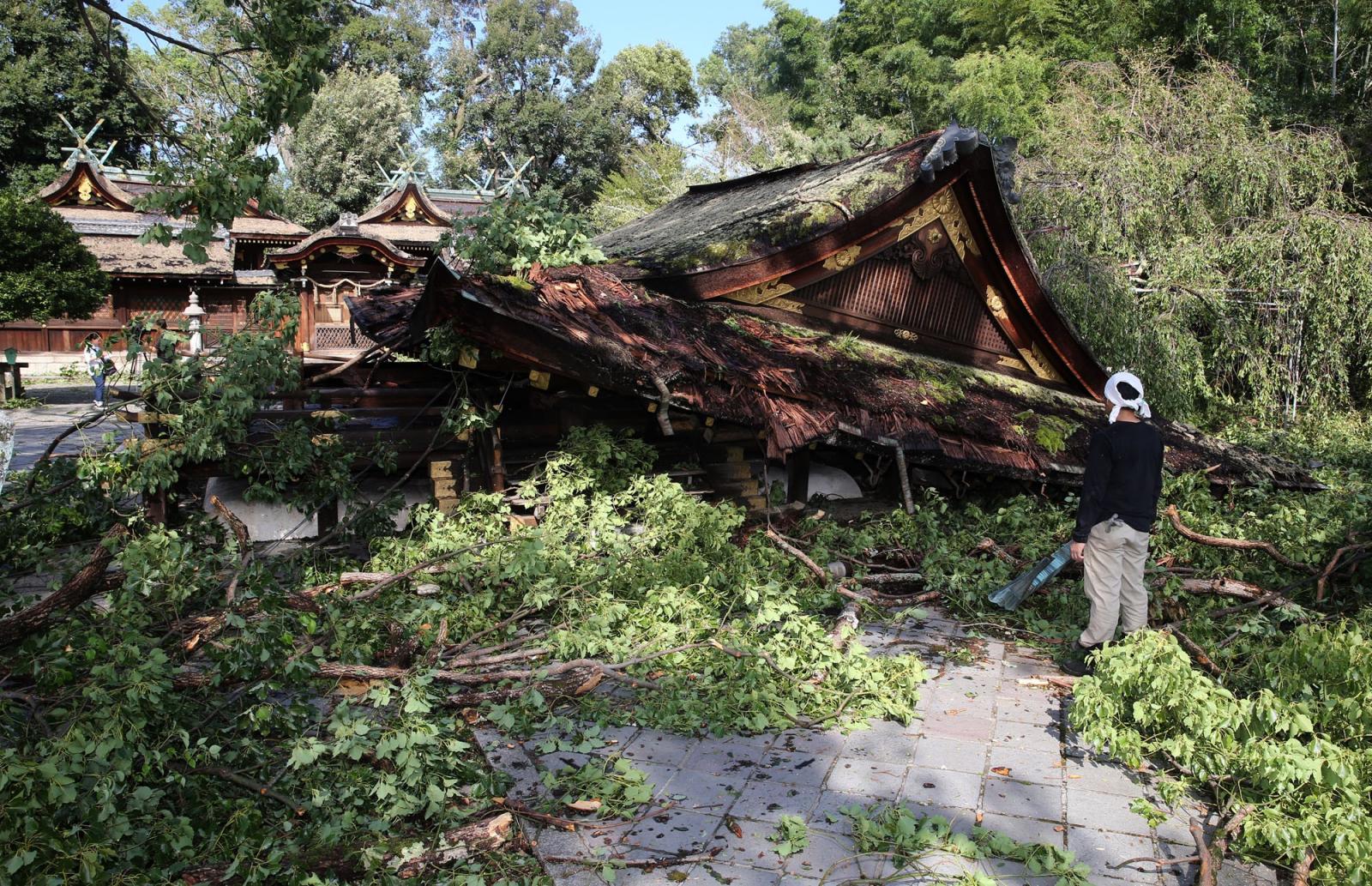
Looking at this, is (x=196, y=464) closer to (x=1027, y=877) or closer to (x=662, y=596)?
(x=662, y=596)

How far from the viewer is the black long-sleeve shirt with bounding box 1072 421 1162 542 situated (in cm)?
543

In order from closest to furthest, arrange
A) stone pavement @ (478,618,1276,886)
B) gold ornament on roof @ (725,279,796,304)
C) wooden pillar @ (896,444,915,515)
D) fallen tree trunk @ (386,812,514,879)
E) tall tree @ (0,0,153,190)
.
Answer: fallen tree trunk @ (386,812,514,879) → stone pavement @ (478,618,1276,886) → wooden pillar @ (896,444,915,515) → gold ornament on roof @ (725,279,796,304) → tall tree @ (0,0,153,190)

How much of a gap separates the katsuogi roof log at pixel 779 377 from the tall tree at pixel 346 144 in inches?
1332

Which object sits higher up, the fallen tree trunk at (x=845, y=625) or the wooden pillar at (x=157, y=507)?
the wooden pillar at (x=157, y=507)

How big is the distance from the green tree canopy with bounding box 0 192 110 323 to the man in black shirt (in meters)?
21.6

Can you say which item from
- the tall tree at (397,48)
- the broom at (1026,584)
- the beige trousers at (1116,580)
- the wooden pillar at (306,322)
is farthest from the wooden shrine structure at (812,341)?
the tall tree at (397,48)

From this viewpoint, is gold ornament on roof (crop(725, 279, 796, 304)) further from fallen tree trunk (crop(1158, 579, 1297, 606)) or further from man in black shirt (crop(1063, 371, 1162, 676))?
fallen tree trunk (crop(1158, 579, 1297, 606))

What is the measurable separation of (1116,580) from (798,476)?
3.76 m

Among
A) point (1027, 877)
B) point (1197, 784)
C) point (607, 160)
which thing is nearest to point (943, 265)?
point (1197, 784)

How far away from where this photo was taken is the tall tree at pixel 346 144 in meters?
39.3

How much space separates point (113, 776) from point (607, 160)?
152 ft

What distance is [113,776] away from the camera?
10.9ft

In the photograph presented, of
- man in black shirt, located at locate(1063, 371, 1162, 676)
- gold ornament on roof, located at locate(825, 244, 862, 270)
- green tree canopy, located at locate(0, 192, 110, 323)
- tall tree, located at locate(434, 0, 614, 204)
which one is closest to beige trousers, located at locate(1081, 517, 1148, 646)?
man in black shirt, located at locate(1063, 371, 1162, 676)

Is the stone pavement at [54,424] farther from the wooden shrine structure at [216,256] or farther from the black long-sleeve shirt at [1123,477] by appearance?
the black long-sleeve shirt at [1123,477]
